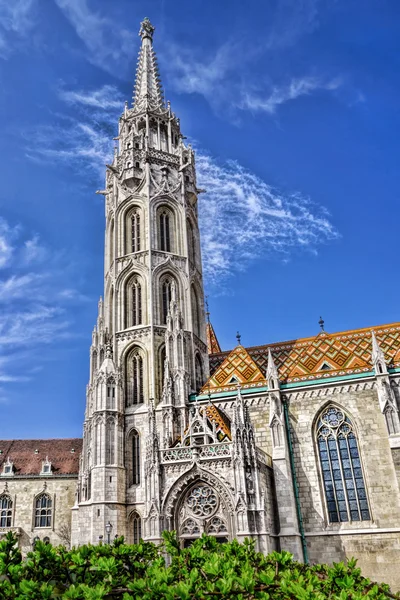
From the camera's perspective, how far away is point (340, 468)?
86.0ft

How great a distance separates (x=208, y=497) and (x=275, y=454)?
4.38 metres

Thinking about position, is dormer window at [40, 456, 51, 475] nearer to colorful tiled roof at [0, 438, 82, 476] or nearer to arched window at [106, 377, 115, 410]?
colorful tiled roof at [0, 438, 82, 476]

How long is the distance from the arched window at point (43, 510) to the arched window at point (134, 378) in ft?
44.5

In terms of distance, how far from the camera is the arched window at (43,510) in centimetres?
3719

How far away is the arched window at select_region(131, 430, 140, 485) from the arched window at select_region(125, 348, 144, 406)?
2014 mm

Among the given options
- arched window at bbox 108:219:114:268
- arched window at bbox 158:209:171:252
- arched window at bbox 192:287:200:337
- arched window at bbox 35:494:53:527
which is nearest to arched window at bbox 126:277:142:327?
arched window at bbox 108:219:114:268

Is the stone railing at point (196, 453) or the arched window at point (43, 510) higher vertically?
the stone railing at point (196, 453)

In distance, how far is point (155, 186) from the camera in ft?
118

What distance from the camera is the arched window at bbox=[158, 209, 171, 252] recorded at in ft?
115

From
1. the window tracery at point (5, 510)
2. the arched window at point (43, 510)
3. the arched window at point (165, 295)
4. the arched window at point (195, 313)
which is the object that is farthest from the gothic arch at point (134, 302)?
the window tracery at point (5, 510)

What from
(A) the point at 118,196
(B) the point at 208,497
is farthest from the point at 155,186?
(B) the point at 208,497

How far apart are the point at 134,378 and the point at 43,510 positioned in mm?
14558

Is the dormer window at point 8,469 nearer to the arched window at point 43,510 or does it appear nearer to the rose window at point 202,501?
the arched window at point 43,510

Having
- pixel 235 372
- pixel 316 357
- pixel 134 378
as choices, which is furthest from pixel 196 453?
pixel 316 357
